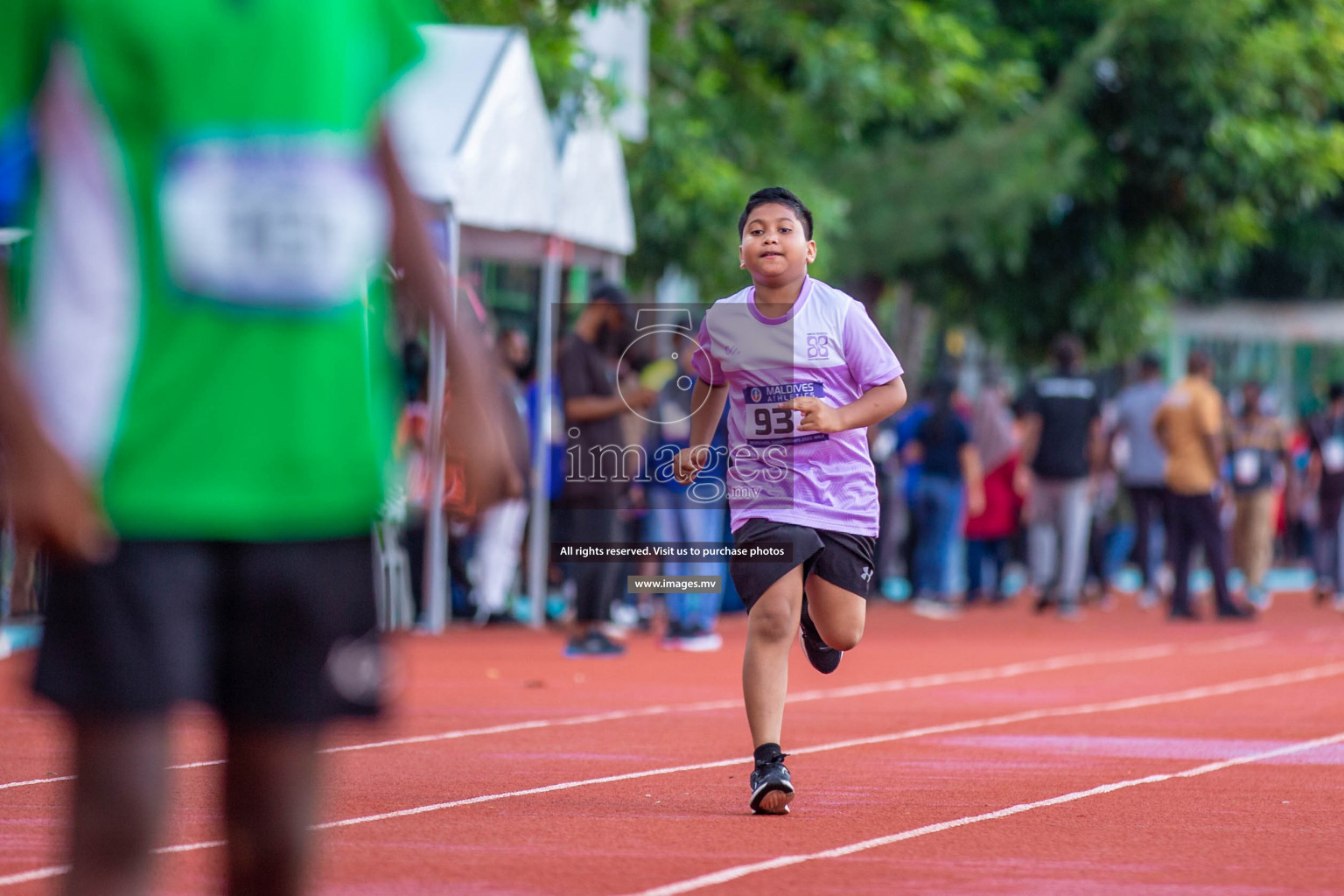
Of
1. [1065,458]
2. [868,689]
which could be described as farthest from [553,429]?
[1065,458]

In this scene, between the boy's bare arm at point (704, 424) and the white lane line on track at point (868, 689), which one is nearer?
the boy's bare arm at point (704, 424)

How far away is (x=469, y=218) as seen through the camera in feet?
46.9

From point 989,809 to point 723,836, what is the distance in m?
1.04

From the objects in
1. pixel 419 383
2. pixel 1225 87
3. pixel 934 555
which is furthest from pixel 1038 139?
pixel 419 383

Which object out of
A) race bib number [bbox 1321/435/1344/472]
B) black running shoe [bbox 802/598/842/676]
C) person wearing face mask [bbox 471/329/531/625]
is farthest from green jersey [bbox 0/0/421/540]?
race bib number [bbox 1321/435/1344/472]

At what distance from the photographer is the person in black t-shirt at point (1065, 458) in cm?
1862

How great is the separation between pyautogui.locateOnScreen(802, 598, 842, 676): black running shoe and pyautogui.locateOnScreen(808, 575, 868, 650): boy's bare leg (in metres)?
0.10

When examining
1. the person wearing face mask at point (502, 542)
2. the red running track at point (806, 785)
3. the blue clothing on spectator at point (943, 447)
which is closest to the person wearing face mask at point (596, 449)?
the red running track at point (806, 785)

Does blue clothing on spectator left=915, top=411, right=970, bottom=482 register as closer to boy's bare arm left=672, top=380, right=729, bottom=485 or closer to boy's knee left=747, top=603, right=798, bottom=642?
boy's bare arm left=672, top=380, right=729, bottom=485

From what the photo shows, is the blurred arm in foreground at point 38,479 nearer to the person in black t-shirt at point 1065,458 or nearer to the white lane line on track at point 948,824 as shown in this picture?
the white lane line on track at point 948,824

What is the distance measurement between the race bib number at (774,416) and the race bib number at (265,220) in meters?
3.76

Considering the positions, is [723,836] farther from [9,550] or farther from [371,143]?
[9,550]

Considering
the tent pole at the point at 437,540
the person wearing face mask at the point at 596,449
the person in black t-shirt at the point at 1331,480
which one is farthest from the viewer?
the person in black t-shirt at the point at 1331,480

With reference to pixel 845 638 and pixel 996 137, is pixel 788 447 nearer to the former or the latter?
pixel 845 638
